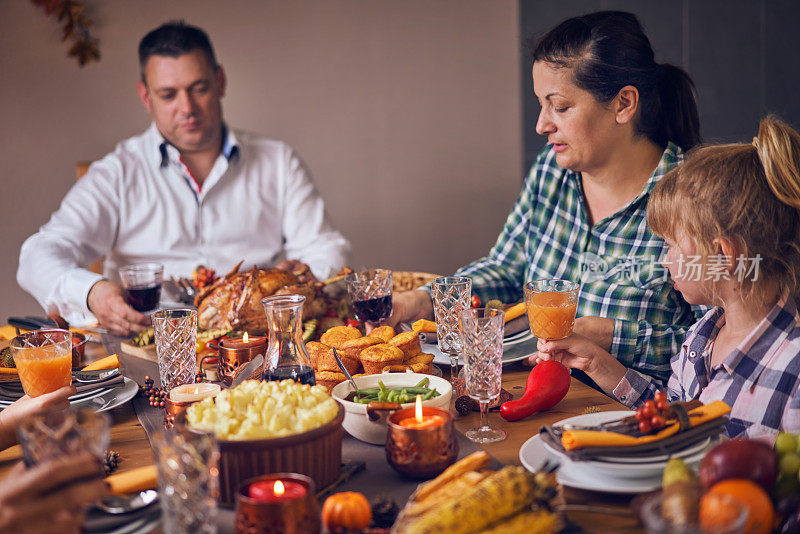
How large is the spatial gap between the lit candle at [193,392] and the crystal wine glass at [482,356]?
1.52 feet

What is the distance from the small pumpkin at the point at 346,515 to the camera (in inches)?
38.7

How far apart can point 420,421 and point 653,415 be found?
356 millimetres

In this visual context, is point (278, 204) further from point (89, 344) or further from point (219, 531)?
point (219, 531)

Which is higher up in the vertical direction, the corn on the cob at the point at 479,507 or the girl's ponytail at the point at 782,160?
the girl's ponytail at the point at 782,160

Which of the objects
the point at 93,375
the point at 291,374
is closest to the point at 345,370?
the point at 291,374

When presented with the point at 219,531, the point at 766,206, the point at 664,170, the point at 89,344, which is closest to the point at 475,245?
the point at 664,170

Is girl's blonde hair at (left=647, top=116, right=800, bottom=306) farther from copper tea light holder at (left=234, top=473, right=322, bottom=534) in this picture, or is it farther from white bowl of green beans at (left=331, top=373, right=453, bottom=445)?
copper tea light holder at (left=234, top=473, right=322, bottom=534)

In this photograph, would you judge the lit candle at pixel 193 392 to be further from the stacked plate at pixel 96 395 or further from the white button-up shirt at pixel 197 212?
the white button-up shirt at pixel 197 212

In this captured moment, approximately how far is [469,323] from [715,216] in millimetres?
566

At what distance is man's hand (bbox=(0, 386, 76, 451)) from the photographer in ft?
4.26

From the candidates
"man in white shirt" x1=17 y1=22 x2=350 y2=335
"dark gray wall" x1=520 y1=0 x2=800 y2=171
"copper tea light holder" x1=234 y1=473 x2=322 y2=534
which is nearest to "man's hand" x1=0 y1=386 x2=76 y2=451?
"copper tea light holder" x1=234 y1=473 x2=322 y2=534

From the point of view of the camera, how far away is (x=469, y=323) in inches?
52.6

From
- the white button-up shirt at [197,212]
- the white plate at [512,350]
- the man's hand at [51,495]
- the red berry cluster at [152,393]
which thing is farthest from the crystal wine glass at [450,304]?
the white button-up shirt at [197,212]

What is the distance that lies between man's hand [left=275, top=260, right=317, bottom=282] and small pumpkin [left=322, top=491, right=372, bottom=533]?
1178mm
